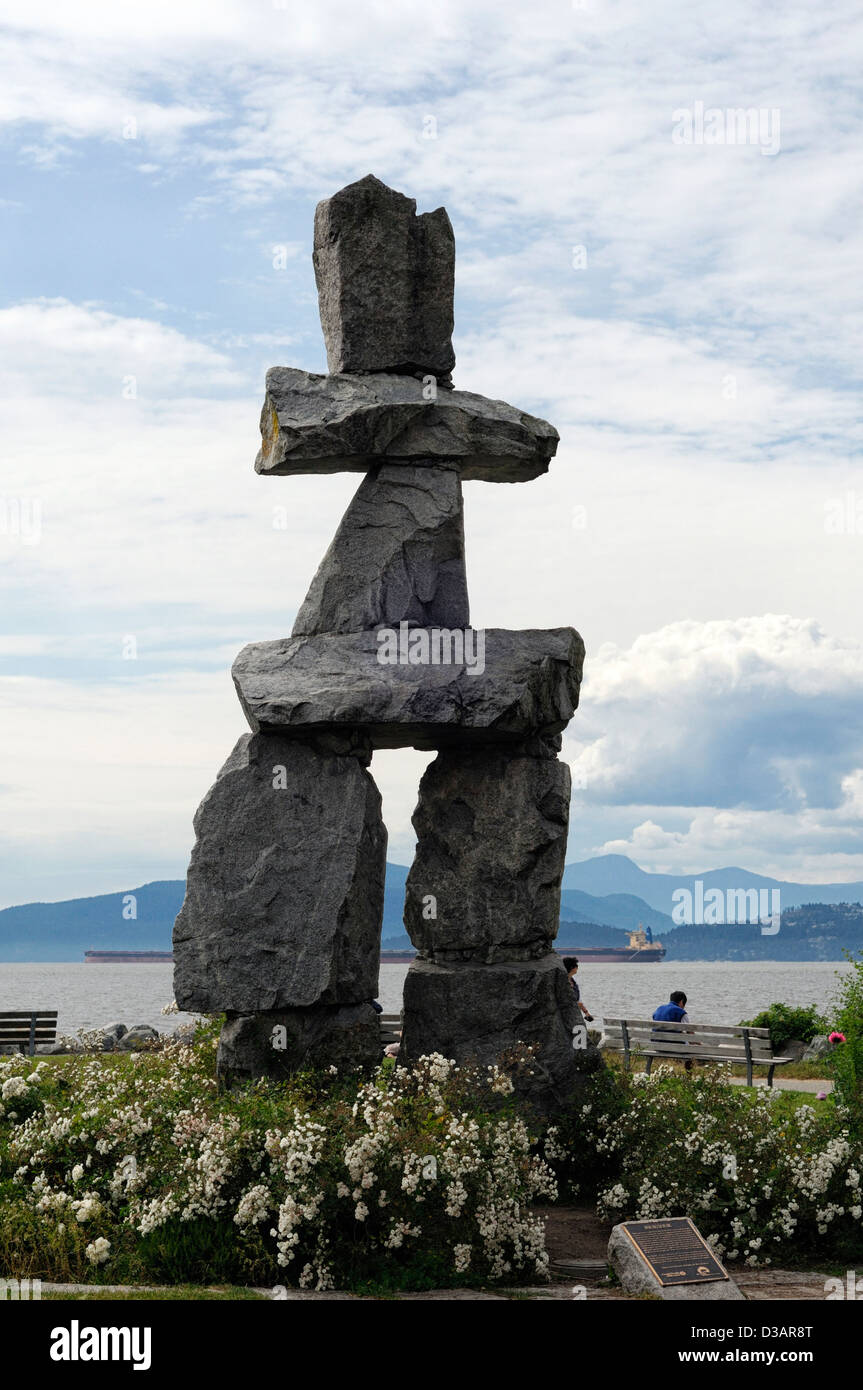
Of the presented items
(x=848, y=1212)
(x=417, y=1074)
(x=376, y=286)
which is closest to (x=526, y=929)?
(x=417, y=1074)

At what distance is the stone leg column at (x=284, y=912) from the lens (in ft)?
32.0

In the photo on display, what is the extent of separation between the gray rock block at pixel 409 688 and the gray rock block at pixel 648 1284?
12.4 ft

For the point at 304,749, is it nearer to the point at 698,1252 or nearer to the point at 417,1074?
the point at 417,1074

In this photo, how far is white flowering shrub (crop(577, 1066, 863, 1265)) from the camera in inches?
335

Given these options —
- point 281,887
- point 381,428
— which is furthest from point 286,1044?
point 381,428

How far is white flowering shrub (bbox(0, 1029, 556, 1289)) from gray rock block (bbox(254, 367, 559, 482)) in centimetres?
463

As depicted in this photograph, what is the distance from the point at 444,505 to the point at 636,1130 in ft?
16.2

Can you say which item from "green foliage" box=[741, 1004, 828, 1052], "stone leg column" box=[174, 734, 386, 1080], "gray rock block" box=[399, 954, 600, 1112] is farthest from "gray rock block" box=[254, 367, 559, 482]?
"green foliage" box=[741, 1004, 828, 1052]

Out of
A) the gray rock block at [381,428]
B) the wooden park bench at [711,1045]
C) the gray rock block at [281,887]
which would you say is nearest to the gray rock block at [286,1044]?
the gray rock block at [281,887]

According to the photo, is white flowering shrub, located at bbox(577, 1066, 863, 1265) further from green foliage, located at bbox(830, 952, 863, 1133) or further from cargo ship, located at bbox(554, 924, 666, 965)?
cargo ship, located at bbox(554, 924, 666, 965)

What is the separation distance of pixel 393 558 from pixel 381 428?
100 cm

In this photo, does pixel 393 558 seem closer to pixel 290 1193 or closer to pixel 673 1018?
pixel 290 1193

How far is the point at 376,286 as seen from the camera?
1081 cm
